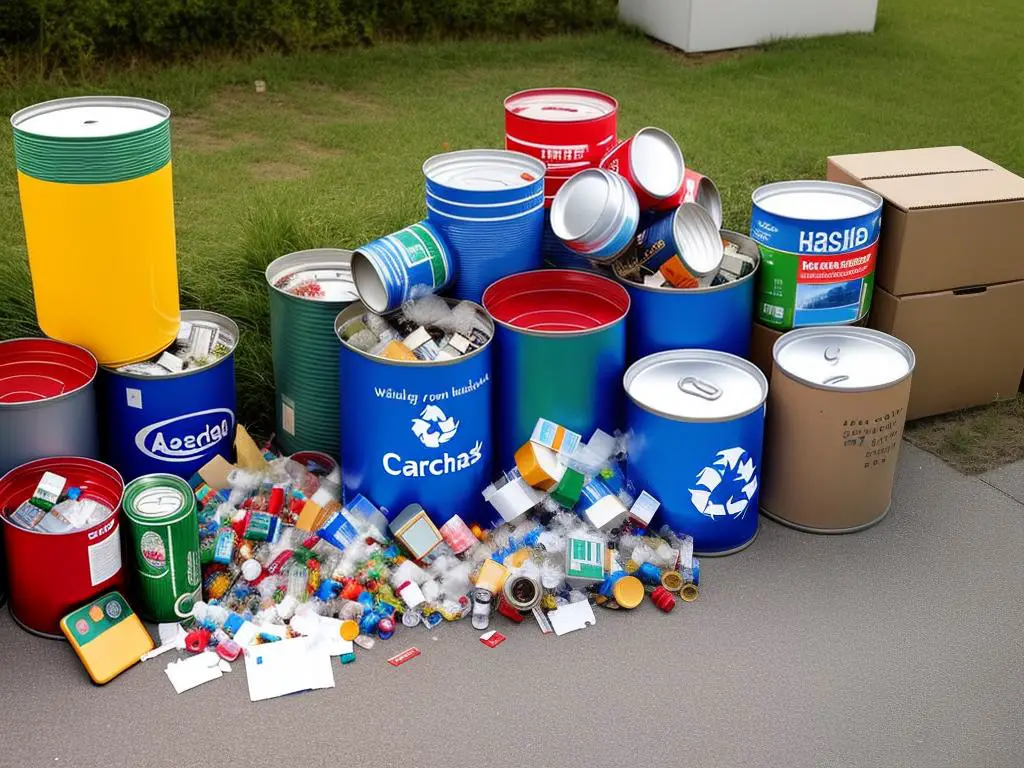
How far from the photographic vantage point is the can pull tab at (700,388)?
3.82m

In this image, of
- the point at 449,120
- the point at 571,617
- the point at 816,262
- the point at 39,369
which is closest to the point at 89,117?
the point at 39,369

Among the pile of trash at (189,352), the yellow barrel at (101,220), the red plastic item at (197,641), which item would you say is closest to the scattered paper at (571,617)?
the red plastic item at (197,641)

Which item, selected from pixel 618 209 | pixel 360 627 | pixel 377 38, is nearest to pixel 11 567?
pixel 360 627

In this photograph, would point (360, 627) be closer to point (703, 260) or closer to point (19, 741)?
point (19, 741)

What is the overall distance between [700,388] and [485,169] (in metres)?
1.05

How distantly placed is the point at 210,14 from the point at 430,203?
4.99 metres

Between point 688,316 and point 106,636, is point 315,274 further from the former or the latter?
point 106,636

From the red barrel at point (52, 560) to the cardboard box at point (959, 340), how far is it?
277 centimetres

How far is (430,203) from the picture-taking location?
151 inches

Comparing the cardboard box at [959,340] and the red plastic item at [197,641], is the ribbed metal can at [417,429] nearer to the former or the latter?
the red plastic item at [197,641]

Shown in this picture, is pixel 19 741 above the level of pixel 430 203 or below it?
below

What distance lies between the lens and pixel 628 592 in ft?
11.9

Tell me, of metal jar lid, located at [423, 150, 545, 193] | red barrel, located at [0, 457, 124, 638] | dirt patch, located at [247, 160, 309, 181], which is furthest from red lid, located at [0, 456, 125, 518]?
dirt patch, located at [247, 160, 309, 181]

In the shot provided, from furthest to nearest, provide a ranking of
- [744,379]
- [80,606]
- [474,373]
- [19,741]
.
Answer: [744,379]
[474,373]
[80,606]
[19,741]
